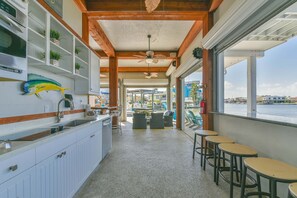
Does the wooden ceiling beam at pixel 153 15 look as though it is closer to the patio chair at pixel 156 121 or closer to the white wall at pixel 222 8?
the white wall at pixel 222 8

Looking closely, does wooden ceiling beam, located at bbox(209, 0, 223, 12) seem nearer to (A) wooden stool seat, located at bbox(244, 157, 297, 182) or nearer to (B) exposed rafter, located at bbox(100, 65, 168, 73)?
(A) wooden stool seat, located at bbox(244, 157, 297, 182)

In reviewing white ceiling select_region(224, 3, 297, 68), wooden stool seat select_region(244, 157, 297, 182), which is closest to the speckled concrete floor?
wooden stool seat select_region(244, 157, 297, 182)

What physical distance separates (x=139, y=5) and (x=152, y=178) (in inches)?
142

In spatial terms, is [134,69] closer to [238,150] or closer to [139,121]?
[139,121]

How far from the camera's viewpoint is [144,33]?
509 cm

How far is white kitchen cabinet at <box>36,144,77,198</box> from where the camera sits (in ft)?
4.62

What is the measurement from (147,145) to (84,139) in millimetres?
2551

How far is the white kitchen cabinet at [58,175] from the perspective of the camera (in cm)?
141

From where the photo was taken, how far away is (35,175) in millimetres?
1324

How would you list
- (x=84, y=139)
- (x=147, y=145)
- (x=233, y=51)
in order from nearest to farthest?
(x=84, y=139) → (x=233, y=51) → (x=147, y=145)

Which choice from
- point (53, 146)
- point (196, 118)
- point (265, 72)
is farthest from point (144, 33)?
point (53, 146)

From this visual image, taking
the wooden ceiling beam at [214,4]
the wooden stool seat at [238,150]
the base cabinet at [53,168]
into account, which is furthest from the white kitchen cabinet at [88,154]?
the wooden ceiling beam at [214,4]

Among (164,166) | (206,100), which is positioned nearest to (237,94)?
(206,100)

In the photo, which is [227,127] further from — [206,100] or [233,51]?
[233,51]
